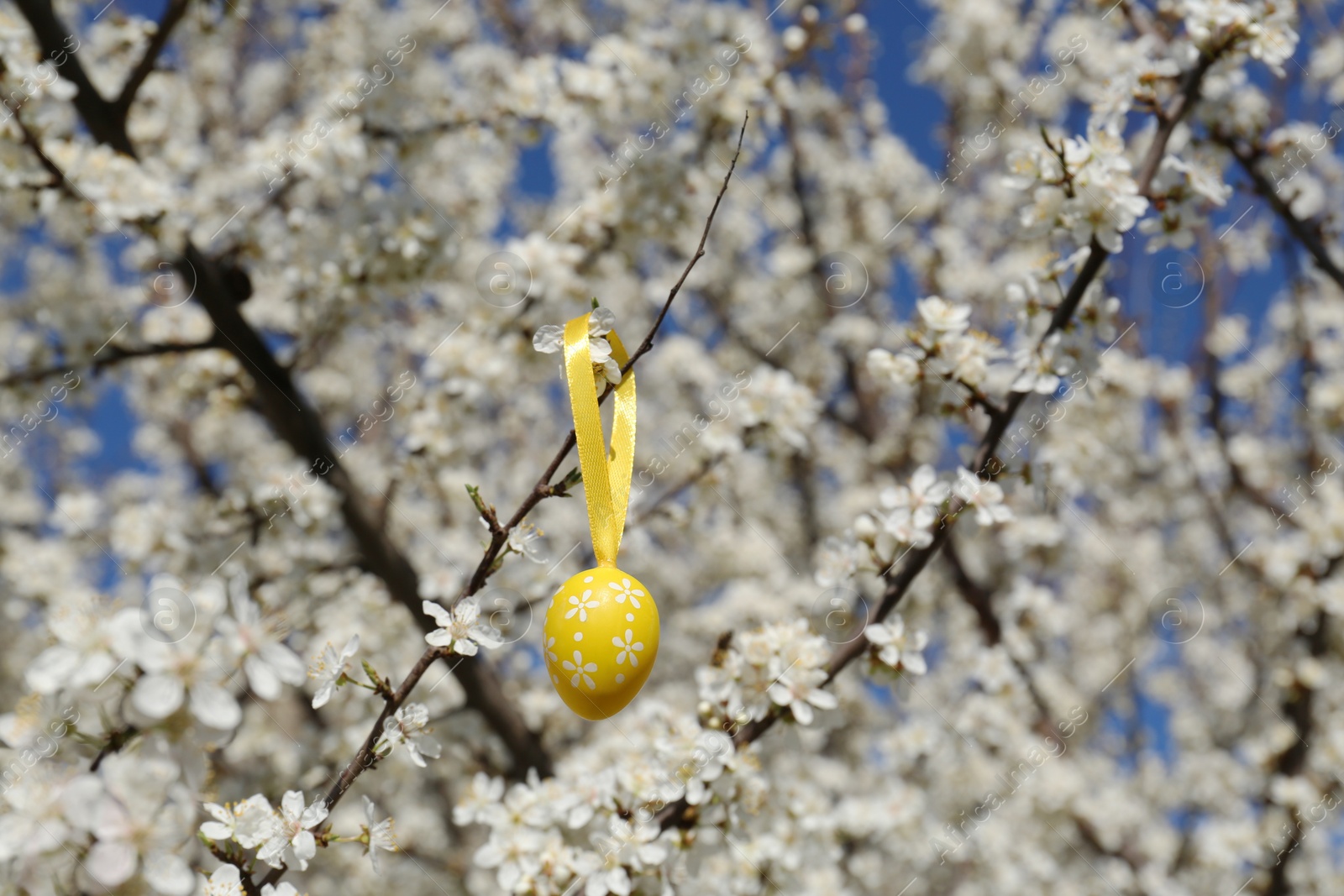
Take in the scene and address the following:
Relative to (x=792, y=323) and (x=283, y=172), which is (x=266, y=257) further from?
(x=792, y=323)

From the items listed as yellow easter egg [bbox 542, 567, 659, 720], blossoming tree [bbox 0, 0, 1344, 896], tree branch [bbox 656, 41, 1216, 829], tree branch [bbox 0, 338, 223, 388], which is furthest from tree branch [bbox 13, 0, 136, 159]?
tree branch [bbox 656, 41, 1216, 829]

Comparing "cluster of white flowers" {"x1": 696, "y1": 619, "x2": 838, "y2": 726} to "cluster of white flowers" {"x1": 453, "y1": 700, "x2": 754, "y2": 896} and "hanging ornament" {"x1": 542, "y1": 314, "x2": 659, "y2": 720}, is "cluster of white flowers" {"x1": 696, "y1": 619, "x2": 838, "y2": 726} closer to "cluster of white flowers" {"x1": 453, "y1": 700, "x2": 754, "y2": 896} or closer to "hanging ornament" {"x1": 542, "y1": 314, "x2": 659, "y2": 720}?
"cluster of white flowers" {"x1": 453, "y1": 700, "x2": 754, "y2": 896}

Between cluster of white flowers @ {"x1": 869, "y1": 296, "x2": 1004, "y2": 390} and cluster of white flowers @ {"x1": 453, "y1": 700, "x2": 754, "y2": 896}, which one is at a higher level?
cluster of white flowers @ {"x1": 869, "y1": 296, "x2": 1004, "y2": 390}

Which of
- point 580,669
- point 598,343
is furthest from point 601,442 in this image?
point 580,669

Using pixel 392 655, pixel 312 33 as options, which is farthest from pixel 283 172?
pixel 312 33

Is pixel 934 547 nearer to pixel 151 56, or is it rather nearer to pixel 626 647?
pixel 626 647

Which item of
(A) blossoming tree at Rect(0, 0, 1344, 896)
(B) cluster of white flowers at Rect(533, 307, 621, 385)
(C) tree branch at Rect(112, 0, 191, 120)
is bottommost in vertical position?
(A) blossoming tree at Rect(0, 0, 1344, 896)

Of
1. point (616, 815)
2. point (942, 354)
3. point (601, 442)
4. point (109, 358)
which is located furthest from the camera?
point (109, 358)
